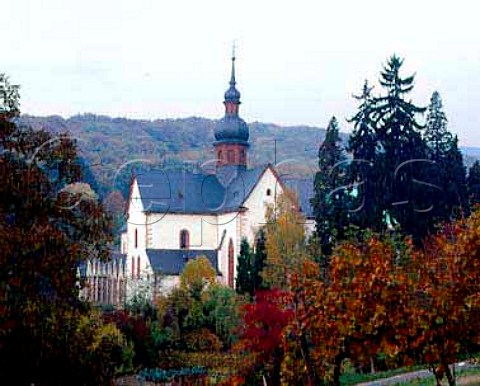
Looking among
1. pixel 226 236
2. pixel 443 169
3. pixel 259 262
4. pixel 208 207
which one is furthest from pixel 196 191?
pixel 443 169

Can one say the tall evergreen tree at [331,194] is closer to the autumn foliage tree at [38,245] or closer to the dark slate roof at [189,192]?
the dark slate roof at [189,192]

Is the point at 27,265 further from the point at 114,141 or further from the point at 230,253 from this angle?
the point at 114,141

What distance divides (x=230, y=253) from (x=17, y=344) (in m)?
35.2

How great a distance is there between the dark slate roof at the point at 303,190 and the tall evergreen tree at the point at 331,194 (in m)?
10.1

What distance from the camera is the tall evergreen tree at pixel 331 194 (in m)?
35.6

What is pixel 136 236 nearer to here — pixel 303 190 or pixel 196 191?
pixel 196 191

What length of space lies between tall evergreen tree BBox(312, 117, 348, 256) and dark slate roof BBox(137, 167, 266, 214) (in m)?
10.3

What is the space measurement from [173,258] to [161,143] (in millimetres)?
41759

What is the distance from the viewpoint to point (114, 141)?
268 ft

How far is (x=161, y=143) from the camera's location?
88.8 meters

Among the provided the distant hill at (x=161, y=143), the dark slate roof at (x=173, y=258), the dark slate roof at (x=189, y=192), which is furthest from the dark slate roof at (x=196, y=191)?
the distant hill at (x=161, y=143)

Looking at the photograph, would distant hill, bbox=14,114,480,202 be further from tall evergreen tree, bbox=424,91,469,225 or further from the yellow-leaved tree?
tall evergreen tree, bbox=424,91,469,225

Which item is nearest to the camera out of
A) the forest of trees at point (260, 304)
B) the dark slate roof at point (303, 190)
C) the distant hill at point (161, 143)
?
the forest of trees at point (260, 304)

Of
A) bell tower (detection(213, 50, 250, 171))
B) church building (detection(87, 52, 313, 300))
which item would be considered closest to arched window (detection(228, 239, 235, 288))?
church building (detection(87, 52, 313, 300))
